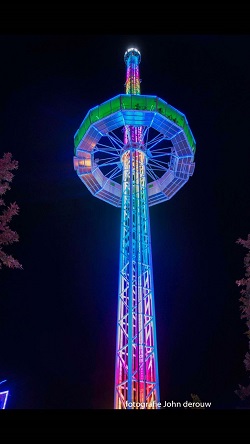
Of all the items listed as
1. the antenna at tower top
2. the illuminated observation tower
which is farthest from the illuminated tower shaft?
the antenna at tower top

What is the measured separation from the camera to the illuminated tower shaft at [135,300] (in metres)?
11.8

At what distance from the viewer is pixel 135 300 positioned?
13391mm

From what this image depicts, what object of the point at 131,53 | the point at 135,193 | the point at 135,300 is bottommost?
the point at 135,300

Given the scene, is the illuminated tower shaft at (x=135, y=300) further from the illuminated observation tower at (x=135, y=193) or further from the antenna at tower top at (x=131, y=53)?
the antenna at tower top at (x=131, y=53)

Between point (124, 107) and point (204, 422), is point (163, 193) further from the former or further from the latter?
point (204, 422)

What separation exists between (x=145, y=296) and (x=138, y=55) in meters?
16.7

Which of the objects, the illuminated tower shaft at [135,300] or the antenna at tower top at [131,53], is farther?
the antenna at tower top at [131,53]

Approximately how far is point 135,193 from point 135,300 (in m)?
5.21

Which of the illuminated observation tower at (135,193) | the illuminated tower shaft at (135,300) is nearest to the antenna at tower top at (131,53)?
the illuminated observation tower at (135,193)

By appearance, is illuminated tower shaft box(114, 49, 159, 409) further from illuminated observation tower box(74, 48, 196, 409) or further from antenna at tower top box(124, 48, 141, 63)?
antenna at tower top box(124, 48, 141, 63)

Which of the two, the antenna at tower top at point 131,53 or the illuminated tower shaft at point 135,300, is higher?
the antenna at tower top at point 131,53

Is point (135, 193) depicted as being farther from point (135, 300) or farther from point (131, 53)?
point (131, 53)

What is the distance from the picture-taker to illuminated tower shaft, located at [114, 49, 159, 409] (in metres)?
11.8

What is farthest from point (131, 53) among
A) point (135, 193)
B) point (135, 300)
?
point (135, 300)
